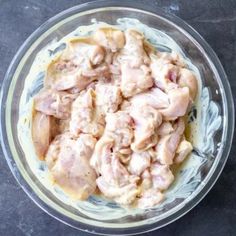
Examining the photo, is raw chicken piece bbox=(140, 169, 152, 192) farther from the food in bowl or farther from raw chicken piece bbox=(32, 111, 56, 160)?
raw chicken piece bbox=(32, 111, 56, 160)

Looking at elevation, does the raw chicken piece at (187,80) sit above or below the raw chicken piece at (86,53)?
below

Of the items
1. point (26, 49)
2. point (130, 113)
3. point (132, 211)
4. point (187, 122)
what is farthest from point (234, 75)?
point (26, 49)

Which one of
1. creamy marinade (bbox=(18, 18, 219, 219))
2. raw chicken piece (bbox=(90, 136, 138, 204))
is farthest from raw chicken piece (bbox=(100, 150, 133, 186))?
creamy marinade (bbox=(18, 18, 219, 219))

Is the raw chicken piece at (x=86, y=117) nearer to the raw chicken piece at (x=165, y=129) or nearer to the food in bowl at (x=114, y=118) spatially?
the food in bowl at (x=114, y=118)

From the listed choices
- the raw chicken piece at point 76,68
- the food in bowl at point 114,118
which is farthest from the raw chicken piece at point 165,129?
the raw chicken piece at point 76,68

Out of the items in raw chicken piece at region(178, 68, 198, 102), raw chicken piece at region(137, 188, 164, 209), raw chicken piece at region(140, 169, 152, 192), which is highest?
raw chicken piece at region(178, 68, 198, 102)

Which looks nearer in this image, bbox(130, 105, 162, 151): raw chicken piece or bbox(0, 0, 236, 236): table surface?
bbox(130, 105, 162, 151): raw chicken piece
